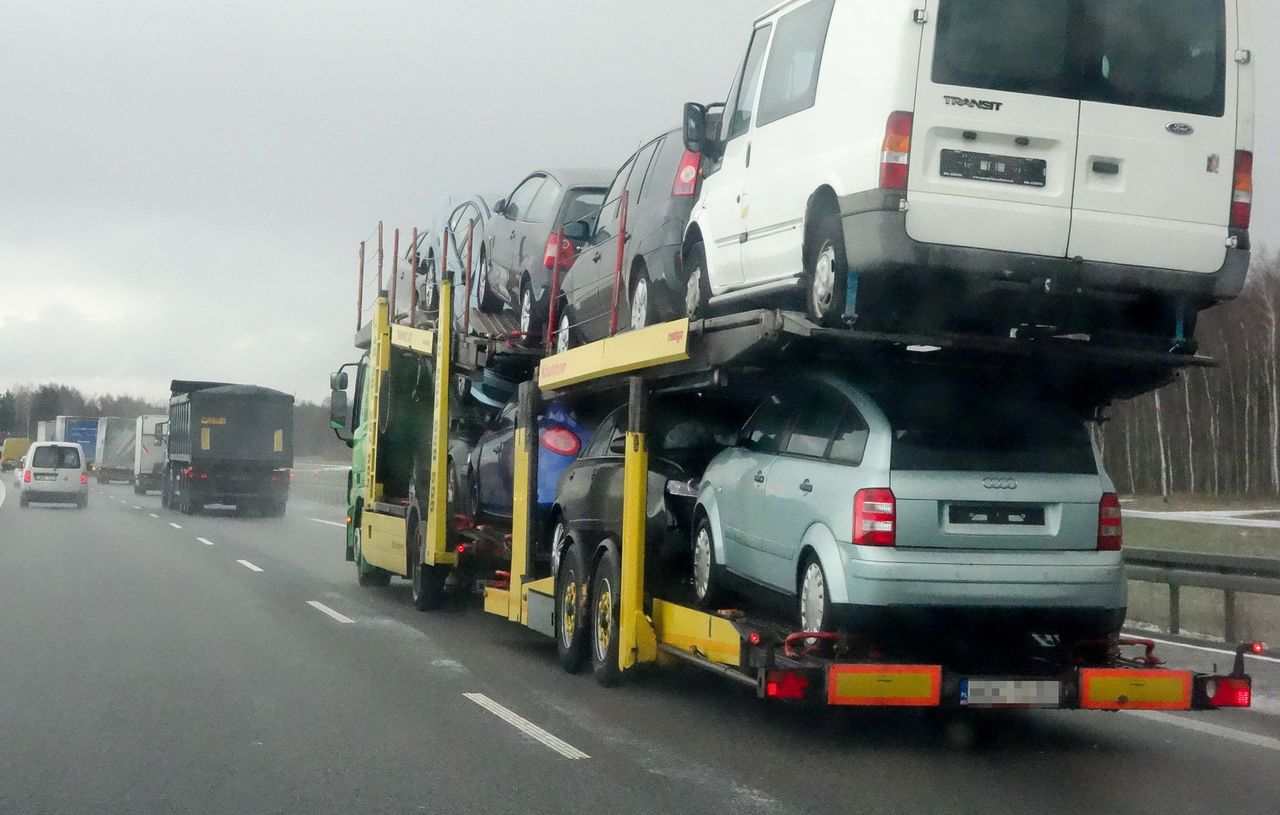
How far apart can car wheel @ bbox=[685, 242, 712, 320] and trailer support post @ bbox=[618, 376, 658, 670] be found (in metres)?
0.88

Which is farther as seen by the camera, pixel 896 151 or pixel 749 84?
pixel 749 84

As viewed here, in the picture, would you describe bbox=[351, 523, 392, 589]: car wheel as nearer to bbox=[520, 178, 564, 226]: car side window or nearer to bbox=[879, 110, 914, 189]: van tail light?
bbox=[520, 178, 564, 226]: car side window

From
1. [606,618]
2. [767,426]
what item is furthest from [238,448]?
[767,426]

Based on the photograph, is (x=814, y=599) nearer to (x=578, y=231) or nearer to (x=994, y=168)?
(x=994, y=168)

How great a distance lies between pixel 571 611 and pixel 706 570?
1861mm

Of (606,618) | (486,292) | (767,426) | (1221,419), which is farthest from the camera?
(1221,419)

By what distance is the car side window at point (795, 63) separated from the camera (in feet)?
26.0

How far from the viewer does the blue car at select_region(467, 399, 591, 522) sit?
37.7 feet

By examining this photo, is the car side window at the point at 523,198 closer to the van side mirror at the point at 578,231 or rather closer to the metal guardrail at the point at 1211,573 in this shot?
the van side mirror at the point at 578,231

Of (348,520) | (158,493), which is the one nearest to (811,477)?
(348,520)

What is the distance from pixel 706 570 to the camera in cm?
868

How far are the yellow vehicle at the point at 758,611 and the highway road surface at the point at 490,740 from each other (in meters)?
0.38

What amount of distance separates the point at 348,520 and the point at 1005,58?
41.0 feet

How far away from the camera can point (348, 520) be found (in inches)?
717
